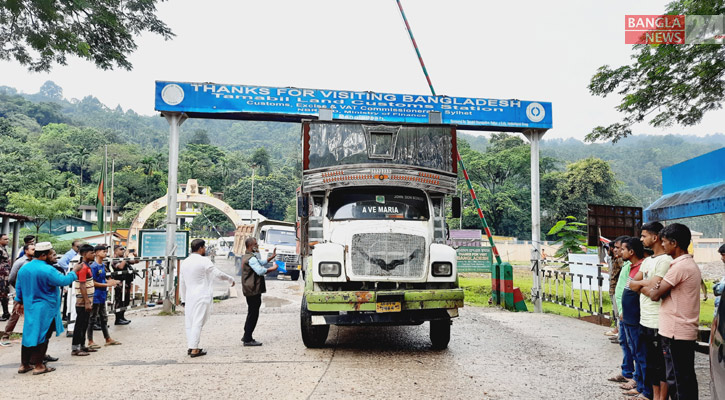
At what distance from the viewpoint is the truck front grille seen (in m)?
7.00

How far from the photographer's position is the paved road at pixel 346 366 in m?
5.28

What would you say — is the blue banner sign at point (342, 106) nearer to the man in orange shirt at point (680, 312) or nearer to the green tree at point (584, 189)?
the man in orange shirt at point (680, 312)

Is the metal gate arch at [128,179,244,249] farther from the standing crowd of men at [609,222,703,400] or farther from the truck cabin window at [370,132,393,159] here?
the standing crowd of men at [609,222,703,400]

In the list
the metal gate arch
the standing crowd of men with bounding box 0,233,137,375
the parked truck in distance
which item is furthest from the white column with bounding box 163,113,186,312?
the metal gate arch

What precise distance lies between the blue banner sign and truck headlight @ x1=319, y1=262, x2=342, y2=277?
18.5ft

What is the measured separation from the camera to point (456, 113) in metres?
→ 12.6

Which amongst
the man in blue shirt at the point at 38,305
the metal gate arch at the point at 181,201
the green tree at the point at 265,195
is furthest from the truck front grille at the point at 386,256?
the green tree at the point at 265,195

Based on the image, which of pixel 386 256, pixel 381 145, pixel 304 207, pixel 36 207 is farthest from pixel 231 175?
pixel 386 256

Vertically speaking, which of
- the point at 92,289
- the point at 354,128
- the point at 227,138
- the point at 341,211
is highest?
the point at 227,138

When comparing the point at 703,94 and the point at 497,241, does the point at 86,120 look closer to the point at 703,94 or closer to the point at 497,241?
the point at 497,241

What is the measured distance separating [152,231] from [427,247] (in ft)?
26.1

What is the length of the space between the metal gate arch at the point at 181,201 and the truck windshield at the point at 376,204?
2582 cm

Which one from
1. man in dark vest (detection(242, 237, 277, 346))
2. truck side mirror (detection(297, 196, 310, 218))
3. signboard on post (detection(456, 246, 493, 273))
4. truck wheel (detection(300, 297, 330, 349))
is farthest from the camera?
signboard on post (detection(456, 246, 493, 273))

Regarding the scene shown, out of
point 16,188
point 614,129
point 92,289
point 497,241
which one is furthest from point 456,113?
point 16,188
